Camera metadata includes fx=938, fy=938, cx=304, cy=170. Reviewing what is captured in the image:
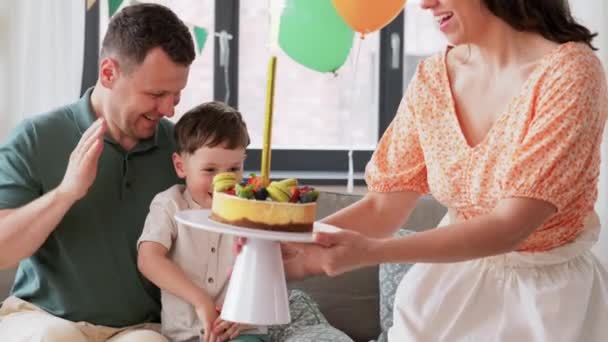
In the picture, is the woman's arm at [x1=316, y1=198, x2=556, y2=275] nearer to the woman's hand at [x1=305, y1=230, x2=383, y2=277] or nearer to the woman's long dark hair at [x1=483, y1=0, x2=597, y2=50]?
the woman's hand at [x1=305, y1=230, x2=383, y2=277]

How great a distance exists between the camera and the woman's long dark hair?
5.61ft

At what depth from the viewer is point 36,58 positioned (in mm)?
3293

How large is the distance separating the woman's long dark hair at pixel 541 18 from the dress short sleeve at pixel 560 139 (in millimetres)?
83

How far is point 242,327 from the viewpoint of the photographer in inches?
85.9

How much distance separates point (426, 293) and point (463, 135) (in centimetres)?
31

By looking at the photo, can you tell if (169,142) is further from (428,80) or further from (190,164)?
(428,80)

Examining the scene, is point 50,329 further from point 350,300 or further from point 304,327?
point 350,300

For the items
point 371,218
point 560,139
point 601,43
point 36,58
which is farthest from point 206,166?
point 601,43

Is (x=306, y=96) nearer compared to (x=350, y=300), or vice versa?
(x=350, y=300)

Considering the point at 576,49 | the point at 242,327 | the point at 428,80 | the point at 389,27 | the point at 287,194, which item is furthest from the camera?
the point at 389,27

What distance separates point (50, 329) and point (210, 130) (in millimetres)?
576

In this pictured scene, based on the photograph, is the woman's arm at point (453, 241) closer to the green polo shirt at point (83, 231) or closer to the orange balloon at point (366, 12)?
the green polo shirt at point (83, 231)

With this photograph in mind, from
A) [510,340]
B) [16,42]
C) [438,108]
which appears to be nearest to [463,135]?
[438,108]

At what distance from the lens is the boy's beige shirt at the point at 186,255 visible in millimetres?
2193
